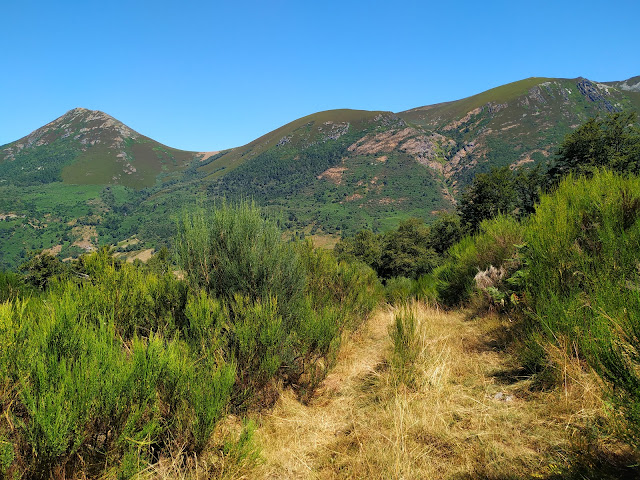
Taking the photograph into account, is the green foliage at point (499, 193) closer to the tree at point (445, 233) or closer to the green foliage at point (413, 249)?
the tree at point (445, 233)

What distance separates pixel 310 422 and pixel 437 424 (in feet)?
4.26

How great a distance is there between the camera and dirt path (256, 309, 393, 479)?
253 centimetres

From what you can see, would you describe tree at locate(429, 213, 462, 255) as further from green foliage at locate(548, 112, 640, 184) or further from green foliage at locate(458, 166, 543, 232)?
green foliage at locate(548, 112, 640, 184)

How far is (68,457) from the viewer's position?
1.81 m

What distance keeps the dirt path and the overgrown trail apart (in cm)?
1

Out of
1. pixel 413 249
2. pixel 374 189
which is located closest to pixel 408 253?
pixel 413 249

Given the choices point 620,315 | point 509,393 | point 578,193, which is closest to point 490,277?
point 578,193

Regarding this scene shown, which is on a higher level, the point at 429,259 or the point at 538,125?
the point at 538,125

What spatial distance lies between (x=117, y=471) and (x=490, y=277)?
264 inches

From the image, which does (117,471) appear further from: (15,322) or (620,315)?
(620,315)

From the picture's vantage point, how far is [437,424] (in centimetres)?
280

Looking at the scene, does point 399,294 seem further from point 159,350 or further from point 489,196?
point 489,196

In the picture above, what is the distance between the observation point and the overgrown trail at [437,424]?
7.36ft

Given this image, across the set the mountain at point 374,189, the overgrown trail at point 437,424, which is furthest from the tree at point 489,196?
the mountain at point 374,189
